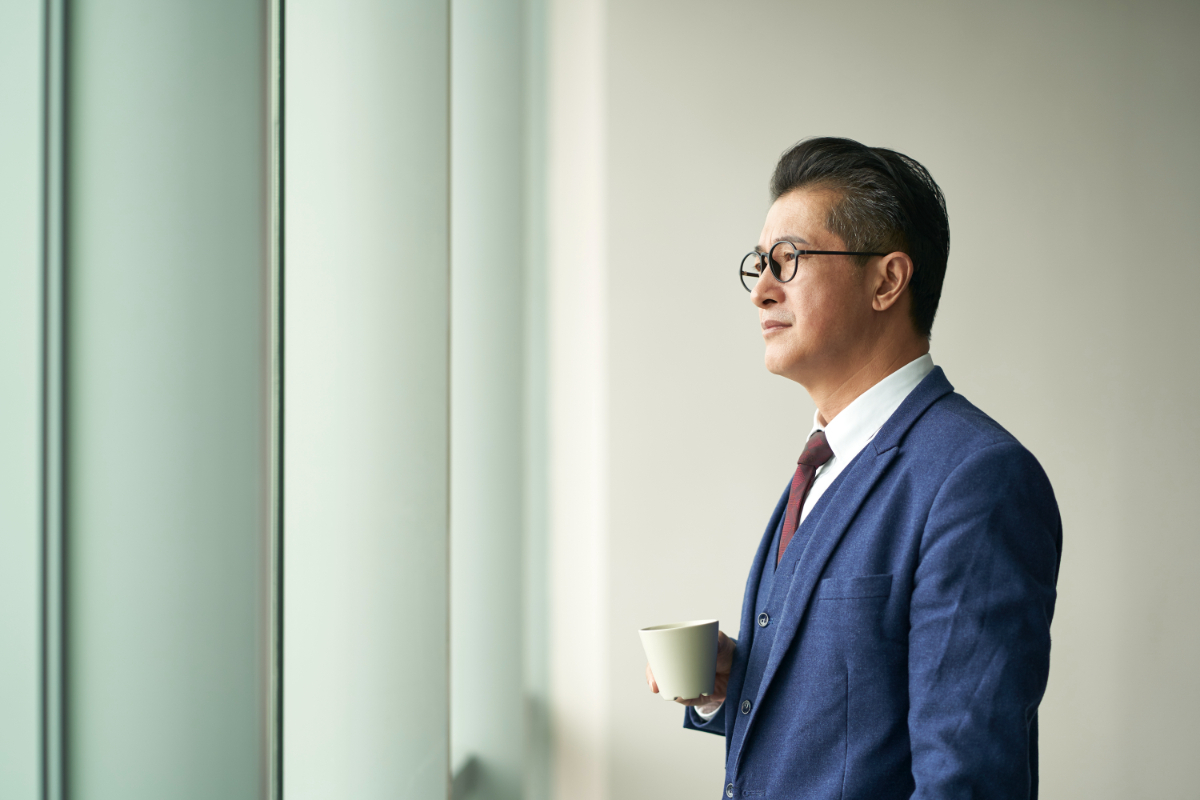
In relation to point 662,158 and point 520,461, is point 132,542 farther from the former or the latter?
Result: point 662,158

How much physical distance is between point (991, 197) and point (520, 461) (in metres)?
1.50

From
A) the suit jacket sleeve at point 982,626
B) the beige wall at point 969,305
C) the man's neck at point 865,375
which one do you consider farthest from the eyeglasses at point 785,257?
the beige wall at point 969,305

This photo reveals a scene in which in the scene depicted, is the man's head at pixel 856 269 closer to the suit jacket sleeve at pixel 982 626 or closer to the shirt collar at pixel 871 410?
the shirt collar at pixel 871 410

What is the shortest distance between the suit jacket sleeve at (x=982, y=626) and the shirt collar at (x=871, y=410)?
18 cm

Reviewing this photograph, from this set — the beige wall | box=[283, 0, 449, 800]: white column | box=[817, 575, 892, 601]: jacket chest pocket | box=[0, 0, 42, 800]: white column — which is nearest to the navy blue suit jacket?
box=[817, 575, 892, 601]: jacket chest pocket

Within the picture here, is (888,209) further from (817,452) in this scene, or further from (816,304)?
(817,452)

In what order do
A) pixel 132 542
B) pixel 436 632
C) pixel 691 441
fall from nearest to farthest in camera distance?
pixel 132 542
pixel 436 632
pixel 691 441

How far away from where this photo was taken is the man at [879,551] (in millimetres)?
731

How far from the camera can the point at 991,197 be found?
6.77 feet

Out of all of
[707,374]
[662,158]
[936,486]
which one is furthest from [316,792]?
[662,158]

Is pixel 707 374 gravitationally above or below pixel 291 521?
above

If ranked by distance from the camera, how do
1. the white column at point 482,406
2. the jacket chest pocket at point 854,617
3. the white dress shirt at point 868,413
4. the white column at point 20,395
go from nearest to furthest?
the white column at point 20,395 → the jacket chest pocket at point 854,617 → the white dress shirt at point 868,413 → the white column at point 482,406

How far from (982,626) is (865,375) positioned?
0.38 meters

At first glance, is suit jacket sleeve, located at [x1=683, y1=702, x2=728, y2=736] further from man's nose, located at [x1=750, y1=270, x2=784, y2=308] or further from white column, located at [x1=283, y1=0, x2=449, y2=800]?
man's nose, located at [x1=750, y1=270, x2=784, y2=308]
